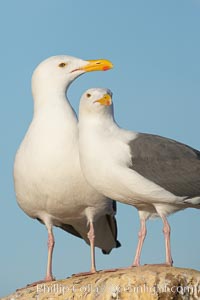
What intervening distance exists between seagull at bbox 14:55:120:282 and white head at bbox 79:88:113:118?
3.89 ft

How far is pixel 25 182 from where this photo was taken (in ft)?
55.7

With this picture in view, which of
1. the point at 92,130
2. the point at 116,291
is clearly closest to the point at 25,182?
the point at 92,130

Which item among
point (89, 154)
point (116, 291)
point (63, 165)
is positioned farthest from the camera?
point (63, 165)

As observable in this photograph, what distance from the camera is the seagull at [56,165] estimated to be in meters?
16.7

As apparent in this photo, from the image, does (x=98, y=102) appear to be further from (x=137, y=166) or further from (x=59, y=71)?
(x=59, y=71)

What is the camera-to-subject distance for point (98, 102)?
51.8 feet

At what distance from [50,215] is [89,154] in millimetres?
2360

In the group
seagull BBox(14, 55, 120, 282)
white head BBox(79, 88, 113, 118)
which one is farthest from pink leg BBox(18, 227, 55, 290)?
white head BBox(79, 88, 113, 118)

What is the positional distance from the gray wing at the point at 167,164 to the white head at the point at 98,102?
0.70m

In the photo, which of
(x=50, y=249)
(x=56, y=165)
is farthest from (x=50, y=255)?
(x=56, y=165)

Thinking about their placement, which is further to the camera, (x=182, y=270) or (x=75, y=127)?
(x=75, y=127)

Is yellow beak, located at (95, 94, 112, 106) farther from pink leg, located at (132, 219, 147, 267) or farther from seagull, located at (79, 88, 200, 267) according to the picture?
pink leg, located at (132, 219, 147, 267)

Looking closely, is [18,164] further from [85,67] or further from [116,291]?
[116,291]

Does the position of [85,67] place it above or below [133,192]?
above
